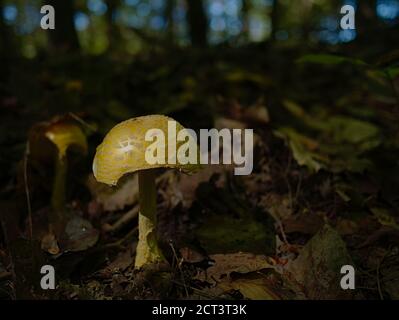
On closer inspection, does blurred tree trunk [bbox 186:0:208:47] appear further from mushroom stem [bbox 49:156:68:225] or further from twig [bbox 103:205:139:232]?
twig [bbox 103:205:139:232]

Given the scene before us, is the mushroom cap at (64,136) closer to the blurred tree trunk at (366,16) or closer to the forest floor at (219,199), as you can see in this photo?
the forest floor at (219,199)

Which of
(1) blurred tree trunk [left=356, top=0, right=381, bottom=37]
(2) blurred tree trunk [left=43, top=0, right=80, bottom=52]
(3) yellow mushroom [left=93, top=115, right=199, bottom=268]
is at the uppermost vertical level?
(1) blurred tree trunk [left=356, top=0, right=381, bottom=37]

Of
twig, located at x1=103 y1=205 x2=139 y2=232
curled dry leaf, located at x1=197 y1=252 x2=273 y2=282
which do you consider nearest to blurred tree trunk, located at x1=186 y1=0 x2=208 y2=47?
twig, located at x1=103 y1=205 x2=139 y2=232

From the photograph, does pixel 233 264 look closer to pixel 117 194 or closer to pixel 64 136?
pixel 117 194

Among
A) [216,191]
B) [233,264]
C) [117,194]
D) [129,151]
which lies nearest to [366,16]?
[216,191]

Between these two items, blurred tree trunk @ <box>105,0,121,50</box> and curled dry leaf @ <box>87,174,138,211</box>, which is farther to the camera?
blurred tree trunk @ <box>105,0,121,50</box>

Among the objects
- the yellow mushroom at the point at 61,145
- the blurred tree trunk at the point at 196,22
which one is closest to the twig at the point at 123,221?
the yellow mushroom at the point at 61,145
